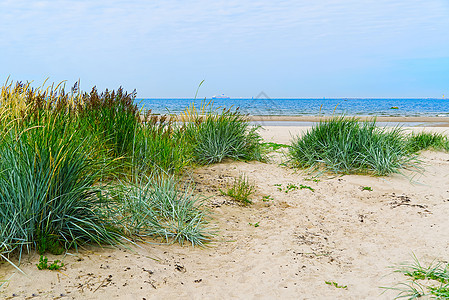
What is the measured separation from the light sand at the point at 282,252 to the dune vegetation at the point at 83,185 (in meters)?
0.19

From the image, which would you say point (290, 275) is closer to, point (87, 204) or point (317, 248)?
point (317, 248)

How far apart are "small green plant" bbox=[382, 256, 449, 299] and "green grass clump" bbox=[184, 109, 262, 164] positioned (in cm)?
420

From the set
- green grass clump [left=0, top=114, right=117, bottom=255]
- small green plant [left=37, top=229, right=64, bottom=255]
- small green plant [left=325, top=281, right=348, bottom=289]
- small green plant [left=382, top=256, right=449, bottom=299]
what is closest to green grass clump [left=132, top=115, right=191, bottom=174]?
green grass clump [left=0, top=114, right=117, bottom=255]

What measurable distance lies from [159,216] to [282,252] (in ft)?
4.66

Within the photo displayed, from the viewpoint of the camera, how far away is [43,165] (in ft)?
10.0

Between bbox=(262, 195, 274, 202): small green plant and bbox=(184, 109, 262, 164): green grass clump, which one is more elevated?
bbox=(184, 109, 262, 164): green grass clump

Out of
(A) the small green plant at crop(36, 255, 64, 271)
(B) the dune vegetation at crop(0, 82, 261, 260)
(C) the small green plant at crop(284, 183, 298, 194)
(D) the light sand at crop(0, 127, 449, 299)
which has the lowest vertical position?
(D) the light sand at crop(0, 127, 449, 299)

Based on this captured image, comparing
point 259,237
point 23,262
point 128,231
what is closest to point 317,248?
point 259,237

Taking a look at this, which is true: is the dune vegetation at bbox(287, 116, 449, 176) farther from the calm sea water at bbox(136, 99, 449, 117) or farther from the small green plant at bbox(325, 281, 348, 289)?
the small green plant at bbox(325, 281, 348, 289)

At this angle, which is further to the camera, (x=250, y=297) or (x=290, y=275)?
(x=290, y=275)

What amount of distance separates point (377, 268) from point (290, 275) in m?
0.88

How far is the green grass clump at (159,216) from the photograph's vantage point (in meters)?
3.86

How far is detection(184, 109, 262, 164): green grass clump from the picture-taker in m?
7.05

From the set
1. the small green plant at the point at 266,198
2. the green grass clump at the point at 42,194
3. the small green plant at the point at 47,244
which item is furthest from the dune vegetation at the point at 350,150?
the small green plant at the point at 47,244
